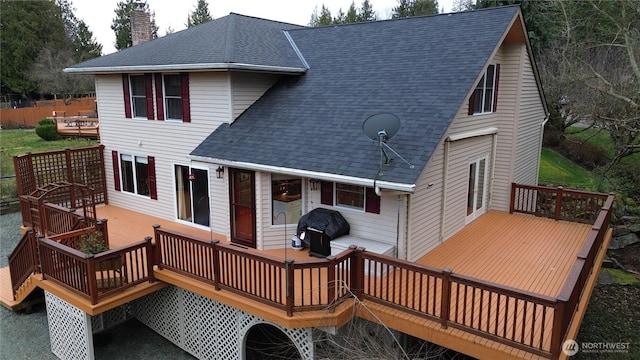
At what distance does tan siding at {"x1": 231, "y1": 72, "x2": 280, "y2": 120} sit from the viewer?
9883 mm

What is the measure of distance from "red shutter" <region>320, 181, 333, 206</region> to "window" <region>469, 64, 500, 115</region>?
426 centimetres

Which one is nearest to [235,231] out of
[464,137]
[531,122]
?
[464,137]

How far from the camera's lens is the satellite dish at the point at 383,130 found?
7.30 m

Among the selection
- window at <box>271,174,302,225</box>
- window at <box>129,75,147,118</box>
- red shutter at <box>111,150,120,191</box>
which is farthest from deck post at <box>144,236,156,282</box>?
red shutter at <box>111,150,120,191</box>

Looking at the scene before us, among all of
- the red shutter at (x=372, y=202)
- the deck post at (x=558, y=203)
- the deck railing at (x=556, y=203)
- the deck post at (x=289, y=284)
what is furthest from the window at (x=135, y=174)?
the deck post at (x=558, y=203)

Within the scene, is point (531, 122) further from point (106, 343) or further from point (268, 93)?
point (106, 343)

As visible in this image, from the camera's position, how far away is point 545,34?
2578cm

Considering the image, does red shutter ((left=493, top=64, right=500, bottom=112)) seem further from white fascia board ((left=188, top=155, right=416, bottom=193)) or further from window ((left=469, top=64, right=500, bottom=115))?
white fascia board ((left=188, top=155, right=416, bottom=193))

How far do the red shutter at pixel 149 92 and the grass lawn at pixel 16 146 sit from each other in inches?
436

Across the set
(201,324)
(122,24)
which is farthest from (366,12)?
(201,324)

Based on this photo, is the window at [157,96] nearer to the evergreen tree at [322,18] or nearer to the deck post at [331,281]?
the deck post at [331,281]

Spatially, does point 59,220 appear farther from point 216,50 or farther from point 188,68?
point 216,50

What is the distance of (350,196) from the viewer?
8430 millimetres

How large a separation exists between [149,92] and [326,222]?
6.46 m
